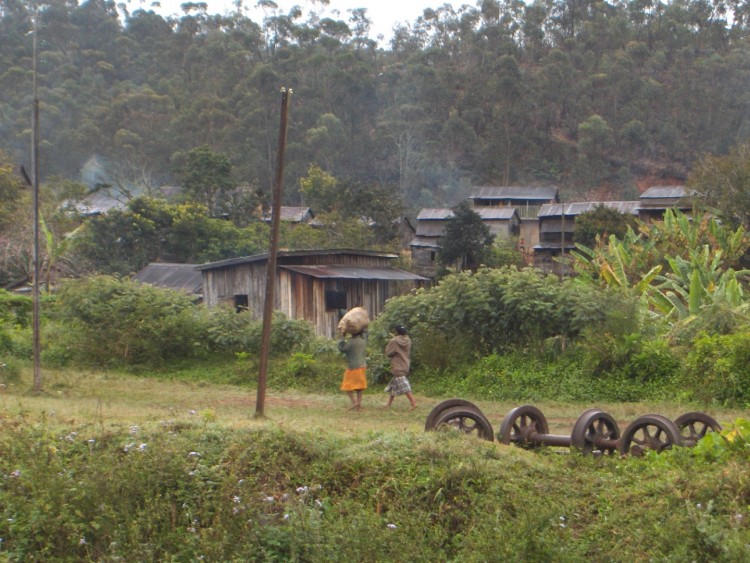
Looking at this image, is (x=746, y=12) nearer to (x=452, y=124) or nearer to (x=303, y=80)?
(x=452, y=124)

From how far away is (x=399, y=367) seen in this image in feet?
48.8

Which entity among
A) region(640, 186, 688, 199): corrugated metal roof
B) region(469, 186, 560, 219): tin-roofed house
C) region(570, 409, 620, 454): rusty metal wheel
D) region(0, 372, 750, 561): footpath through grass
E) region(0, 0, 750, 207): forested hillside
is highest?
region(0, 0, 750, 207): forested hillside

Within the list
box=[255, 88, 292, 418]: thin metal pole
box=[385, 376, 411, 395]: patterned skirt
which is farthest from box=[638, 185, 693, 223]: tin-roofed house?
box=[255, 88, 292, 418]: thin metal pole

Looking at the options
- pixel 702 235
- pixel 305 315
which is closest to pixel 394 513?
pixel 305 315

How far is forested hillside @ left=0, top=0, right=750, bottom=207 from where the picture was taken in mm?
70938

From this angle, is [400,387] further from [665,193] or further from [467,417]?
[665,193]

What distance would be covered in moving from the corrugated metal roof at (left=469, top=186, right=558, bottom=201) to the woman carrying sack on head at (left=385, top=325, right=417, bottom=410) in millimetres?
48434

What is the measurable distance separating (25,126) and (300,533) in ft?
241

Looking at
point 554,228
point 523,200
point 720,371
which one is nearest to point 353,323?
point 720,371

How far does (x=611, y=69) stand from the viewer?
76812 mm

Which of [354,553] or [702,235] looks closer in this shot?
[354,553]

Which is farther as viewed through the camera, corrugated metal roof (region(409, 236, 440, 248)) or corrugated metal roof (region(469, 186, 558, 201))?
corrugated metal roof (region(469, 186, 558, 201))

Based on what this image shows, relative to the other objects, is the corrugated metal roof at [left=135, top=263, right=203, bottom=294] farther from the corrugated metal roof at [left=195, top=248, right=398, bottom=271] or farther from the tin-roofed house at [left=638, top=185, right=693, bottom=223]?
the tin-roofed house at [left=638, top=185, right=693, bottom=223]

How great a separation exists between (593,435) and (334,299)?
17.8 m
